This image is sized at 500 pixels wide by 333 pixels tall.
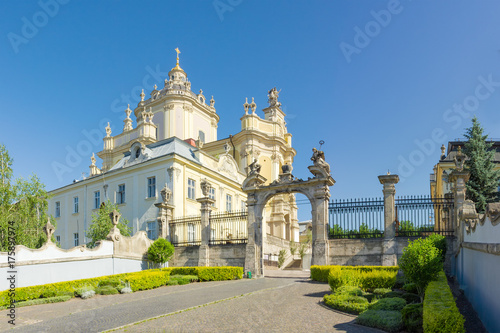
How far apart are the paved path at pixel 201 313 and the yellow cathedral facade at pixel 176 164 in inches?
615

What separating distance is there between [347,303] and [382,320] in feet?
6.32

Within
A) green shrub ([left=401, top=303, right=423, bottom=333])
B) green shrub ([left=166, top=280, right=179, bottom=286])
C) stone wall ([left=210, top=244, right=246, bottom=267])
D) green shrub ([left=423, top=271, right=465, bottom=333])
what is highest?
green shrub ([left=423, top=271, right=465, bottom=333])

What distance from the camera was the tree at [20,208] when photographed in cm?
2491

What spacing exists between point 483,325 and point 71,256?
1774 cm

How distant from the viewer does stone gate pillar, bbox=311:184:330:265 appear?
19.9 metres

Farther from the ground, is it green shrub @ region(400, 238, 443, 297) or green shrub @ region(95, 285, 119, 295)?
green shrub @ region(400, 238, 443, 297)

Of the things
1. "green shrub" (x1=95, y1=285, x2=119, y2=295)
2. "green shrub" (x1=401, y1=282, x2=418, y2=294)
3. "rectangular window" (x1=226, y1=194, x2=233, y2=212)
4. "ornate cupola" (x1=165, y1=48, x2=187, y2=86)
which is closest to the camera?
"green shrub" (x1=401, y1=282, x2=418, y2=294)

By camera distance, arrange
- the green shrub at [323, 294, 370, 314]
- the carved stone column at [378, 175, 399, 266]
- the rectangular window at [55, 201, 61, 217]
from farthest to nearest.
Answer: the rectangular window at [55, 201, 61, 217], the carved stone column at [378, 175, 399, 266], the green shrub at [323, 294, 370, 314]

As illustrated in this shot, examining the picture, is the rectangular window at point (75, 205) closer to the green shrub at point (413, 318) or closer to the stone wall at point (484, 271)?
the stone wall at point (484, 271)

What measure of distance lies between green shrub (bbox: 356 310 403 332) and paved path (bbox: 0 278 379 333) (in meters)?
0.28

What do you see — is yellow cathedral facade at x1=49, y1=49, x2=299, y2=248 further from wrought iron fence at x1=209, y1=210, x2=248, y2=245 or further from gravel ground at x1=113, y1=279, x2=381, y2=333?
gravel ground at x1=113, y1=279, x2=381, y2=333

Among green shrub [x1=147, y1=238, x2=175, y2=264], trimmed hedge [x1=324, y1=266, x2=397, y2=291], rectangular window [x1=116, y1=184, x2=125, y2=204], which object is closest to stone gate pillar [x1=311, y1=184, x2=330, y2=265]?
trimmed hedge [x1=324, y1=266, x2=397, y2=291]

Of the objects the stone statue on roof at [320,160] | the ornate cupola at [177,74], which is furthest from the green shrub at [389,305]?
the ornate cupola at [177,74]

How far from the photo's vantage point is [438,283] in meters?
11.1
